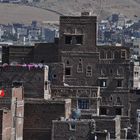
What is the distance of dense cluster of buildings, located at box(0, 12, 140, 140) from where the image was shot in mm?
66938

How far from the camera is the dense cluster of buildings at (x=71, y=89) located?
6694 cm

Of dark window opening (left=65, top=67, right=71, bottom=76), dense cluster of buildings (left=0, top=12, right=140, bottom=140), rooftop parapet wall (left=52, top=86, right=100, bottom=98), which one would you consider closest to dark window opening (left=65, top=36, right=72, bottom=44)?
dense cluster of buildings (left=0, top=12, right=140, bottom=140)

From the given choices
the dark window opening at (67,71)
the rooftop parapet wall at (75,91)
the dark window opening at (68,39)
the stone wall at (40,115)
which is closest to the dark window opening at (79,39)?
the dark window opening at (68,39)

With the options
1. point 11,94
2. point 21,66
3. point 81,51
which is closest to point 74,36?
point 81,51

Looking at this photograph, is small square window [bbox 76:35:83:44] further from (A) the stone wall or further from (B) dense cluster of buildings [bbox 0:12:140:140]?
(A) the stone wall

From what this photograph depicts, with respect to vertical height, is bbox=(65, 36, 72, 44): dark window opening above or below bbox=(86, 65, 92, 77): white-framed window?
above

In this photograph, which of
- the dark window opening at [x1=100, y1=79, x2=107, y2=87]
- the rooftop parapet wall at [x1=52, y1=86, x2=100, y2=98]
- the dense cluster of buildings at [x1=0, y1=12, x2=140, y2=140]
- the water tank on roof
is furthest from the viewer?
the dark window opening at [x1=100, y1=79, x2=107, y2=87]

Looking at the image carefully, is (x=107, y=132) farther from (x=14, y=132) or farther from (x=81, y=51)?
(x=81, y=51)

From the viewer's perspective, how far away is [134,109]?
79.8m

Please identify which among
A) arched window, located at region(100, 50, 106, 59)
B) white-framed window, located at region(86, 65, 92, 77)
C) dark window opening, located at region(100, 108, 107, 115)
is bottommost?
dark window opening, located at region(100, 108, 107, 115)

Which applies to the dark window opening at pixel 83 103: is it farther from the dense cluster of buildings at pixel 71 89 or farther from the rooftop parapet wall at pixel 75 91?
the rooftop parapet wall at pixel 75 91

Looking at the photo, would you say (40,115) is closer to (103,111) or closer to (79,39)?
(103,111)

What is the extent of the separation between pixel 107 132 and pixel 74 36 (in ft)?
43.2

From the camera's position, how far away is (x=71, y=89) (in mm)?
75062
